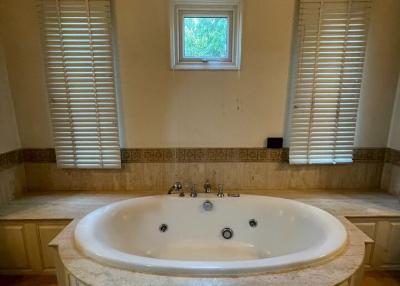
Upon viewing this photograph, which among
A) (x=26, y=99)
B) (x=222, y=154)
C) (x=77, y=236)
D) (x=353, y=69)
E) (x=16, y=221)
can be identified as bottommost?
(x=16, y=221)

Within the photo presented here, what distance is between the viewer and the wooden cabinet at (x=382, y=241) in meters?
1.86

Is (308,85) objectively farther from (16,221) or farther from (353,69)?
(16,221)

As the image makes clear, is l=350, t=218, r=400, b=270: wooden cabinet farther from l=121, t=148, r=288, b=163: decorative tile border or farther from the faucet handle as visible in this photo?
the faucet handle

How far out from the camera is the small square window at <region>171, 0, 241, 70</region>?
6.48ft

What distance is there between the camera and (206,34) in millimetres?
2045

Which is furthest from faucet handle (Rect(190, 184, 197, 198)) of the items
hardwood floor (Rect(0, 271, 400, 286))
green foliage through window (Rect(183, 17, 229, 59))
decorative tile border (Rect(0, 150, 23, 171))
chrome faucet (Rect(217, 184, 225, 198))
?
decorative tile border (Rect(0, 150, 23, 171))

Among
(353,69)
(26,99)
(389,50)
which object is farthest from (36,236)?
(389,50)

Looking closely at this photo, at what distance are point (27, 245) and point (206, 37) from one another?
217 cm

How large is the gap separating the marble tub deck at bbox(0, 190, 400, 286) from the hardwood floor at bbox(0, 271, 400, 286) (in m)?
0.51

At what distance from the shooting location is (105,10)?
1.93 meters

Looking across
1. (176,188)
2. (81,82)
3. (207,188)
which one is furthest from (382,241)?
(81,82)


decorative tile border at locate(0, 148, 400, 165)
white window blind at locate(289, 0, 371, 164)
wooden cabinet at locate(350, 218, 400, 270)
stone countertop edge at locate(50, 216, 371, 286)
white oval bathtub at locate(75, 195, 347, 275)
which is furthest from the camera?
decorative tile border at locate(0, 148, 400, 165)

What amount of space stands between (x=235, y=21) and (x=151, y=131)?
1157mm

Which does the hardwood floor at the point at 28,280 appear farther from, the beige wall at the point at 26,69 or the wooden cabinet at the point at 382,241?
the wooden cabinet at the point at 382,241
